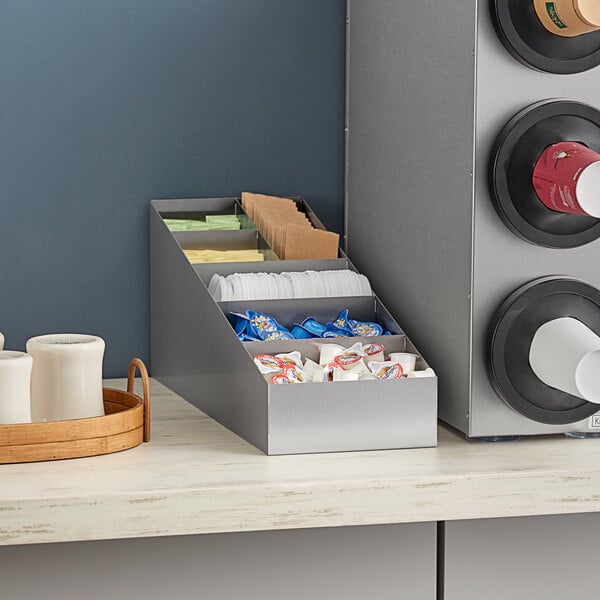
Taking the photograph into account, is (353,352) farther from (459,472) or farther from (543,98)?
(543,98)

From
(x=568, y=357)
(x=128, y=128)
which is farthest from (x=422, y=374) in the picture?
(x=128, y=128)

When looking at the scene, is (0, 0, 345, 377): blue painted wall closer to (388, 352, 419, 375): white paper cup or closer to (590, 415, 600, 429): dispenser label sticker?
(388, 352, 419, 375): white paper cup

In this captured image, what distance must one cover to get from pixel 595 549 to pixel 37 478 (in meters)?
0.59

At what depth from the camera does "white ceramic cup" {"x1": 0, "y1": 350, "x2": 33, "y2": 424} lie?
40.6 inches

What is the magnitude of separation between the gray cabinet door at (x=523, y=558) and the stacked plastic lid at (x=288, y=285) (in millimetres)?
351

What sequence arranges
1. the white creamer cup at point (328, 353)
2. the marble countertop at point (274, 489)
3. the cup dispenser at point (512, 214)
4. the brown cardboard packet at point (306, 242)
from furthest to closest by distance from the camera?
the brown cardboard packet at point (306, 242) < the white creamer cup at point (328, 353) < the cup dispenser at point (512, 214) < the marble countertop at point (274, 489)

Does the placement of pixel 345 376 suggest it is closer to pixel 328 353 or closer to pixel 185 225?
pixel 328 353

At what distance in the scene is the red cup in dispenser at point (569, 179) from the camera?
0.99 m

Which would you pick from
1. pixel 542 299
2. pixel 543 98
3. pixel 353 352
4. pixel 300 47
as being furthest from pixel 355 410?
pixel 300 47

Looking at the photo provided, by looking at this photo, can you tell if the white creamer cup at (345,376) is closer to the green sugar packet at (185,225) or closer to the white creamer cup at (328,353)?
the white creamer cup at (328,353)

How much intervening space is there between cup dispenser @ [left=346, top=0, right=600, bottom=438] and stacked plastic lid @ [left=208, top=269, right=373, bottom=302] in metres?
0.14

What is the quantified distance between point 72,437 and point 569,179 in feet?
1.82

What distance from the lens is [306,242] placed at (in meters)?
1.37


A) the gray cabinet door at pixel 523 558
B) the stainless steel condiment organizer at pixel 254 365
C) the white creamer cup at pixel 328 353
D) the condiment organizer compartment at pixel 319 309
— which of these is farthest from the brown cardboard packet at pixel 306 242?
the gray cabinet door at pixel 523 558
